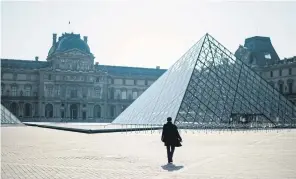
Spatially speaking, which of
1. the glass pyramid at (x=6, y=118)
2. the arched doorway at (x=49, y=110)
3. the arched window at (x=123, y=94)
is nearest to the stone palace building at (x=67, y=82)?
the arched doorway at (x=49, y=110)

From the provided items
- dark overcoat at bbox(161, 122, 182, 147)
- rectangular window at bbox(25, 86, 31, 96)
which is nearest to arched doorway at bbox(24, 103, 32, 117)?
rectangular window at bbox(25, 86, 31, 96)

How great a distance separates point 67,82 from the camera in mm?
73125

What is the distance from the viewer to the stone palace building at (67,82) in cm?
6875

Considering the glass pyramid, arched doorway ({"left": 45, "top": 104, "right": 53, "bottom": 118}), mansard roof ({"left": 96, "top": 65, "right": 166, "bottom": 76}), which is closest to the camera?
the glass pyramid

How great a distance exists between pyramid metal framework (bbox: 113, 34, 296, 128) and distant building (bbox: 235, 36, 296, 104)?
28.3 m

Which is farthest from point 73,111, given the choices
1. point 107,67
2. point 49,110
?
point 107,67

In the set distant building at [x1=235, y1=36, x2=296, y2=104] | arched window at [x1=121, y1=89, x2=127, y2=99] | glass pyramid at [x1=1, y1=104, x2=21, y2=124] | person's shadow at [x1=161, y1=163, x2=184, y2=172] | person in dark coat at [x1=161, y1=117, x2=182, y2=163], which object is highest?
distant building at [x1=235, y1=36, x2=296, y2=104]

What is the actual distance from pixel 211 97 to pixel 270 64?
1556 inches

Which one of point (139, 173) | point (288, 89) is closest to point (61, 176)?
Answer: point (139, 173)

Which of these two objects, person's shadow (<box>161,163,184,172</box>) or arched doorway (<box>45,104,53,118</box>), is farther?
arched doorway (<box>45,104,53,118</box>)

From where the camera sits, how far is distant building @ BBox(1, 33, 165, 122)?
70.6 m

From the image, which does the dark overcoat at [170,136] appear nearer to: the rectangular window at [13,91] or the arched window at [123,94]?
the rectangular window at [13,91]

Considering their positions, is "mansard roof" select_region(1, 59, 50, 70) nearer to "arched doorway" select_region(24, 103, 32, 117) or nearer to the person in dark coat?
"arched doorway" select_region(24, 103, 32, 117)

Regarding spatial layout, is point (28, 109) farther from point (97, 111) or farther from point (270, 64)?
point (270, 64)
